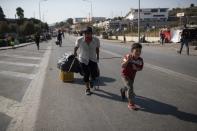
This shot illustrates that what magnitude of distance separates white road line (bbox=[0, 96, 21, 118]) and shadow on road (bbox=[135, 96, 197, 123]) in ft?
9.22

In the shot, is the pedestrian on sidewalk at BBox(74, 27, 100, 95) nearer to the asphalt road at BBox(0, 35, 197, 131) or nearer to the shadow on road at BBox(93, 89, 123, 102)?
the shadow on road at BBox(93, 89, 123, 102)

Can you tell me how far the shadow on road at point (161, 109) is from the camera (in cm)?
642

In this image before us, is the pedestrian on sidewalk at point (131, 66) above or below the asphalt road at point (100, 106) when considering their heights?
above

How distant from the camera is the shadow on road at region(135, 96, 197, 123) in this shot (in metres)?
6.42

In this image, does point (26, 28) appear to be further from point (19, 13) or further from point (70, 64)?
point (70, 64)

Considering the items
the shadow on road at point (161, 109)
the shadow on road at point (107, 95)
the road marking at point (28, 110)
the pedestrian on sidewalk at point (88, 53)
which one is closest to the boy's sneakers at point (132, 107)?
the shadow on road at point (161, 109)

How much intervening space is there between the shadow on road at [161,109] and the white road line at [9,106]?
2.81 meters

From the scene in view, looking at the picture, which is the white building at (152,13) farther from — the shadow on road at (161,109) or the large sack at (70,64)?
the shadow on road at (161,109)

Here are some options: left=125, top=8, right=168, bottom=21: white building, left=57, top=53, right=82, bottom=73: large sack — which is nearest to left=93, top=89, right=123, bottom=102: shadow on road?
left=57, top=53, right=82, bottom=73: large sack

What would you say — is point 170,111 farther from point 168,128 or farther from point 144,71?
point 144,71

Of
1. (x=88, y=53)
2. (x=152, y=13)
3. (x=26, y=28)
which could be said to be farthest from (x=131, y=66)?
(x=152, y=13)

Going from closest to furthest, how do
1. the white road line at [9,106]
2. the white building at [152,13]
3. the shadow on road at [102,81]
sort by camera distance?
the white road line at [9,106]
the shadow on road at [102,81]
the white building at [152,13]

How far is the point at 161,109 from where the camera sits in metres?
7.09

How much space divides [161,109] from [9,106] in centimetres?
357
